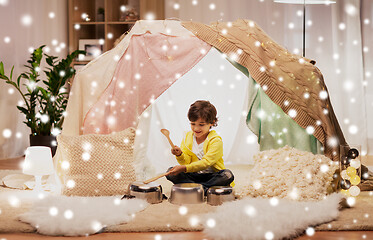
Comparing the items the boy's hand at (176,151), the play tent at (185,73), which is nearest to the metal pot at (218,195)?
the boy's hand at (176,151)

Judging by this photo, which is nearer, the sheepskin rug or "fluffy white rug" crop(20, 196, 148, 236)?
"fluffy white rug" crop(20, 196, 148, 236)

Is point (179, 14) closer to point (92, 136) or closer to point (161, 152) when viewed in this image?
point (161, 152)

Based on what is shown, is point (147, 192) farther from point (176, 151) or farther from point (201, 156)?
point (201, 156)

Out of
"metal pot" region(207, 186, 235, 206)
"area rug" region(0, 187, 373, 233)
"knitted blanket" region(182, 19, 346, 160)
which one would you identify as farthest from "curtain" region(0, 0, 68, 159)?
"metal pot" region(207, 186, 235, 206)

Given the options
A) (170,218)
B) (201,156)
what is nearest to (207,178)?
(201,156)

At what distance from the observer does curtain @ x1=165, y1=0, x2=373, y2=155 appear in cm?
385

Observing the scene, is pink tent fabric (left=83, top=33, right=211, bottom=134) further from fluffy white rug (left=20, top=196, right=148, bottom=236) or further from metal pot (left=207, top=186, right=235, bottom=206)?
metal pot (left=207, top=186, right=235, bottom=206)

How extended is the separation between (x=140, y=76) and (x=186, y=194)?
2.49 feet

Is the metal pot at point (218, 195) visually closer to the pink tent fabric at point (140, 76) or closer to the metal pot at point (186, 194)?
the metal pot at point (186, 194)

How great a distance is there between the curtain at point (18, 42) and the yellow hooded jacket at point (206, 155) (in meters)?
1.82

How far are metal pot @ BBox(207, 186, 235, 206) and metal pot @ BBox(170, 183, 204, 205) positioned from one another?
0.04m

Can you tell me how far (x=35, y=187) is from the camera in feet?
7.77

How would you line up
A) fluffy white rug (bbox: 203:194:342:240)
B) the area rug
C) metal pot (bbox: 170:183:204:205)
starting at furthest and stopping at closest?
metal pot (bbox: 170:183:204:205) → the area rug → fluffy white rug (bbox: 203:194:342:240)

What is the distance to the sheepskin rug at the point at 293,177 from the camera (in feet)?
6.81
